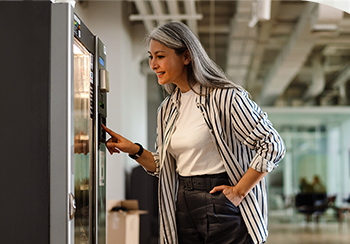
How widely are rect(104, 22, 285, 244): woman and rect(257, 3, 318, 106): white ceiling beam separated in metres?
4.09

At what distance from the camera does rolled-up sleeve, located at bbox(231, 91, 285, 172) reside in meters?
1.66

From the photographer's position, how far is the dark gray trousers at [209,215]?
170 centimetres

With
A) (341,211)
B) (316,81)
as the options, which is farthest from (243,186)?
(341,211)

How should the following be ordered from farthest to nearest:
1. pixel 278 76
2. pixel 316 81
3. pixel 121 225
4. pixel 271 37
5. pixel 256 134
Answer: pixel 316 81 → pixel 278 76 → pixel 271 37 → pixel 121 225 → pixel 256 134

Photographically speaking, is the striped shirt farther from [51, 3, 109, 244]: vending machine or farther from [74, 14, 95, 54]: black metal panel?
[74, 14, 95, 54]: black metal panel

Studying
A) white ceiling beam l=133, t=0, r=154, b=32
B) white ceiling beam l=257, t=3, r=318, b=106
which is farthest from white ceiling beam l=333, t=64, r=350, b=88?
white ceiling beam l=133, t=0, r=154, b=32

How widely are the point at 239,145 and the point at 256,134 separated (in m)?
0.13

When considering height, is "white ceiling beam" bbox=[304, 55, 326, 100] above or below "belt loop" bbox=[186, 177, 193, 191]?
above

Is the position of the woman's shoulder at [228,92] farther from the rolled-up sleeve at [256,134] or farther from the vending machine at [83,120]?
the vending machine at [83,120]

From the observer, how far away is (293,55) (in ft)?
24.7

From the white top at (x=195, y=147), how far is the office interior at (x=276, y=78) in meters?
0.49

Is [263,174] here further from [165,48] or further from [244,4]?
[244,4]

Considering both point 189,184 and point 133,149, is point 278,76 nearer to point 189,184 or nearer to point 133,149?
point 133,149

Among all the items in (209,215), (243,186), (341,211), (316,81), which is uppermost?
(316,81)
